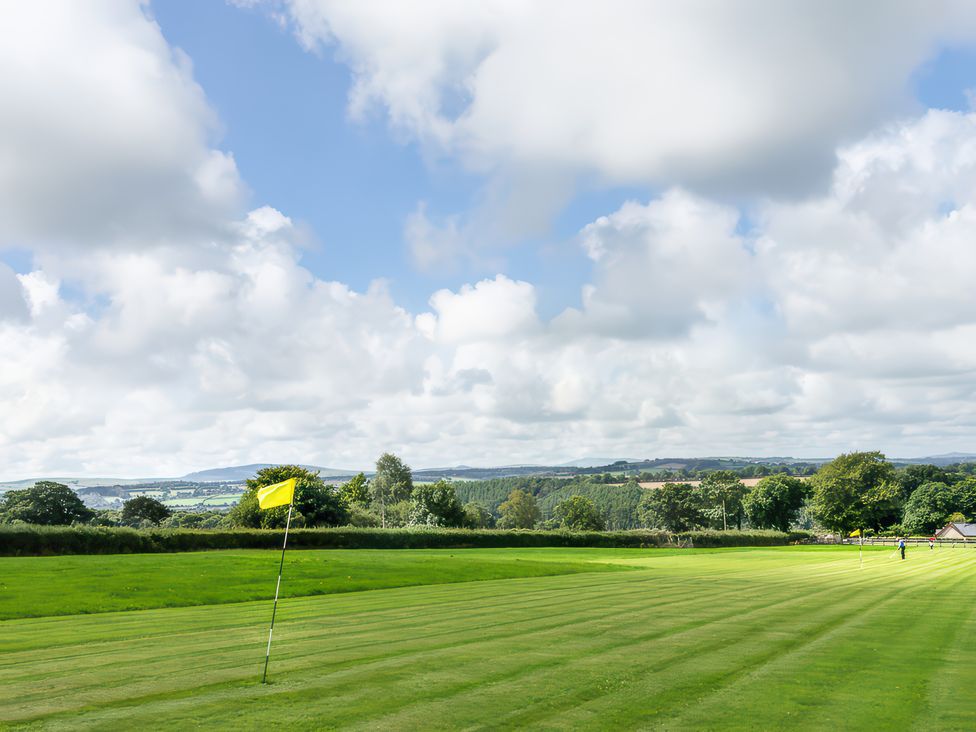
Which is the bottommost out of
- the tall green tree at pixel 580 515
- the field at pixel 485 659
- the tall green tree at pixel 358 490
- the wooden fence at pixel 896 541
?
the wooden fence at pixel 896 541

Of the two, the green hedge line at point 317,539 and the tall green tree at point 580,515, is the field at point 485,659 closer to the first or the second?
the green hedge line at point 317,539

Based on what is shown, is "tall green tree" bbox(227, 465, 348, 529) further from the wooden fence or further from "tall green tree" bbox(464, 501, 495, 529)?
the wooden fence

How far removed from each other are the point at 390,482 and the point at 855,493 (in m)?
107

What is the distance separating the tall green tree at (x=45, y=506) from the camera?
10775cm

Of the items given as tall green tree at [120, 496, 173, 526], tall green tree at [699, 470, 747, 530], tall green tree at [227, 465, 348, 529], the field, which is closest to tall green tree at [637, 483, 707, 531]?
tall green tree at [699, 470, 747, 530]

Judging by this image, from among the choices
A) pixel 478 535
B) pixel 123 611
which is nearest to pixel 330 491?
pixel 478 535

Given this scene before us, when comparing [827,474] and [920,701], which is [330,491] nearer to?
[920,701]

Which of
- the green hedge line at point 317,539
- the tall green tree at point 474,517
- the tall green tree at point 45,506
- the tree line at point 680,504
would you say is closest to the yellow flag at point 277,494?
the green hedge line at point 317,539

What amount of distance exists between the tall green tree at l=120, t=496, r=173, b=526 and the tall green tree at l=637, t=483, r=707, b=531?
95.9 meters

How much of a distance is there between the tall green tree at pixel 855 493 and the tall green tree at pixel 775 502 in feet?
Answer: 24.8

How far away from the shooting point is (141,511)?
135 metres

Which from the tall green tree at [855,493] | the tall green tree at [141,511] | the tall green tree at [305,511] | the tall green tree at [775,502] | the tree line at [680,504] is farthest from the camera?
the tall green tree at [775,502]

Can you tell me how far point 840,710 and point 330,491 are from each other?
87.9m

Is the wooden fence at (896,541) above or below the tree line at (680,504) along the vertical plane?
below
